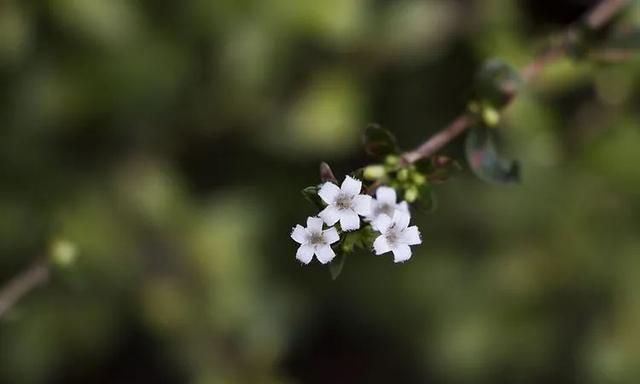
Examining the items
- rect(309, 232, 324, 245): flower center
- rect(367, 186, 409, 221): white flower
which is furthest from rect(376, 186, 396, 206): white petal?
rect(309, 232, 324, 245): flower center

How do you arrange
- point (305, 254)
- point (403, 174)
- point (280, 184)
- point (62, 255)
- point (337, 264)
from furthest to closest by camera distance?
point (280, 184)
point (62, 255)
point (403, 174)
point (337, 264)
point (305, 254)

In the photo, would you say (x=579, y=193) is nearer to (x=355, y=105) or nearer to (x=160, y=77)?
(x=355, y=105)

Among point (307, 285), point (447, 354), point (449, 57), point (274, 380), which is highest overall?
point (449, 57)

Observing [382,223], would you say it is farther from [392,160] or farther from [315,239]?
[392,160]

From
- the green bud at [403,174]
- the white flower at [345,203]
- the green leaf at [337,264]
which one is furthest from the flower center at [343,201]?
the green bud at [403,174]

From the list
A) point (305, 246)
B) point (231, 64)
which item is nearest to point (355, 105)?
point (231, 64)

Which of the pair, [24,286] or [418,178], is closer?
[418,178]

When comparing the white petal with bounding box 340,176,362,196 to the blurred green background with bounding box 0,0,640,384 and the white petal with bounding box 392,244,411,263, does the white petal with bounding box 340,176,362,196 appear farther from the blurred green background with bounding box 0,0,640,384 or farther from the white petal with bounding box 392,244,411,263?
the blurred green background with bounding box 0,0,640,384

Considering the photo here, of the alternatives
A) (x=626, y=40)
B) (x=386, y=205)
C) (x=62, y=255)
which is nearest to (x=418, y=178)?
(x=386, y=205)
